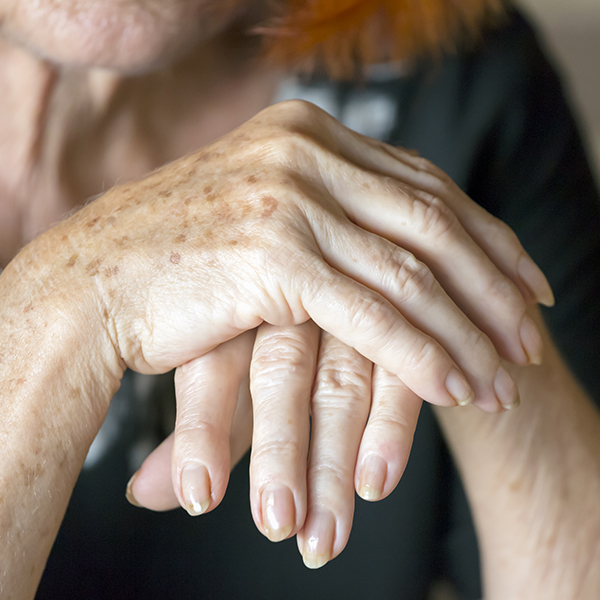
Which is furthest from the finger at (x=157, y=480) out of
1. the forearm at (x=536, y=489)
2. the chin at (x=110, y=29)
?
the chin at (x=110, y=29)

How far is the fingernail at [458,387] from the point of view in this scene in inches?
18.7

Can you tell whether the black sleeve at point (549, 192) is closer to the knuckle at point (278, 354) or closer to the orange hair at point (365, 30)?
the orange hair at point (365, 30)

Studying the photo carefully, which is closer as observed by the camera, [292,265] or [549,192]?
[292,265]

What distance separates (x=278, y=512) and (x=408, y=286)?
8.2 inches

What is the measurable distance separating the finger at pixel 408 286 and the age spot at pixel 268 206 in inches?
1.9

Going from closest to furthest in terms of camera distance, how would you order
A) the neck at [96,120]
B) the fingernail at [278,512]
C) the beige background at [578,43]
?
the fingernail at [278,512] → the neck at [96,120] → the beige background at [578,43]

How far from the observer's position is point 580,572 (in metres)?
0.69

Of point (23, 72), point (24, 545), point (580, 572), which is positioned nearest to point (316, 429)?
point (24, 545)

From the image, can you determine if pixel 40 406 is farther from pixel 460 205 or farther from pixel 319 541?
pixel 460 205

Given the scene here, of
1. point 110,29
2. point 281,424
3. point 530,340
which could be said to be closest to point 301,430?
point 281,424

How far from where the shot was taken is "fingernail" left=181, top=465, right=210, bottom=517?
447 mm

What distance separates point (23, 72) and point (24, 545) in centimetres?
62

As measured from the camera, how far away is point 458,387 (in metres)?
0.48

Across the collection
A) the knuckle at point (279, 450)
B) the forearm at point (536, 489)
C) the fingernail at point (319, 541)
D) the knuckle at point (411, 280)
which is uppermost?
the knuckle at point (411, 280)
